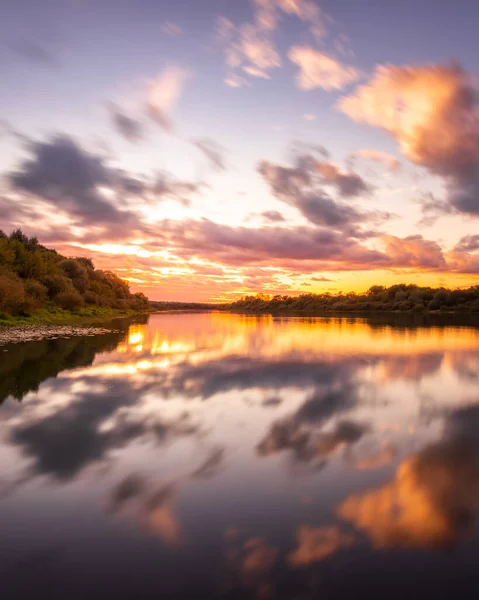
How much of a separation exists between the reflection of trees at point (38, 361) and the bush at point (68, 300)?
→ 34.0 metres

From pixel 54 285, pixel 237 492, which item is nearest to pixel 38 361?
pixel 237 492

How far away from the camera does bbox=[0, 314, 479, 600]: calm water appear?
4.73 metres

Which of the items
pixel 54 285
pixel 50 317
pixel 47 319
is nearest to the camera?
pixel 47 319

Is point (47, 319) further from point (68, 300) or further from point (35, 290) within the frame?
point (68, 300)

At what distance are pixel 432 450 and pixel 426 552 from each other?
4170mm

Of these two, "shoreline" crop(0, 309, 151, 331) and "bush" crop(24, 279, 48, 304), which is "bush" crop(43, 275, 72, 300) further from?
"bush" crop(24, 279, 48, 304)

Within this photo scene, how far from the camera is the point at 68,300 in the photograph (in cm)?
6228

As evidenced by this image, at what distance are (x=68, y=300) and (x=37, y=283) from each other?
9336 mm

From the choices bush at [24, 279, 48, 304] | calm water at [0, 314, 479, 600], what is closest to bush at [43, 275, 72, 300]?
bush at [24, 279, 48, 304]

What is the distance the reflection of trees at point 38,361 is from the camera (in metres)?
14.8

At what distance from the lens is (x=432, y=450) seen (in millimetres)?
8906

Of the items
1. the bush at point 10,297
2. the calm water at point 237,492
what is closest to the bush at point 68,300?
the bush at point 10,297

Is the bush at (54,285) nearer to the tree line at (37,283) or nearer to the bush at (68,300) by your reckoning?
the tree line at (37,283)

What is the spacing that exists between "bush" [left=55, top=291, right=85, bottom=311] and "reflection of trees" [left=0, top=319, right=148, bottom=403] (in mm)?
34034
